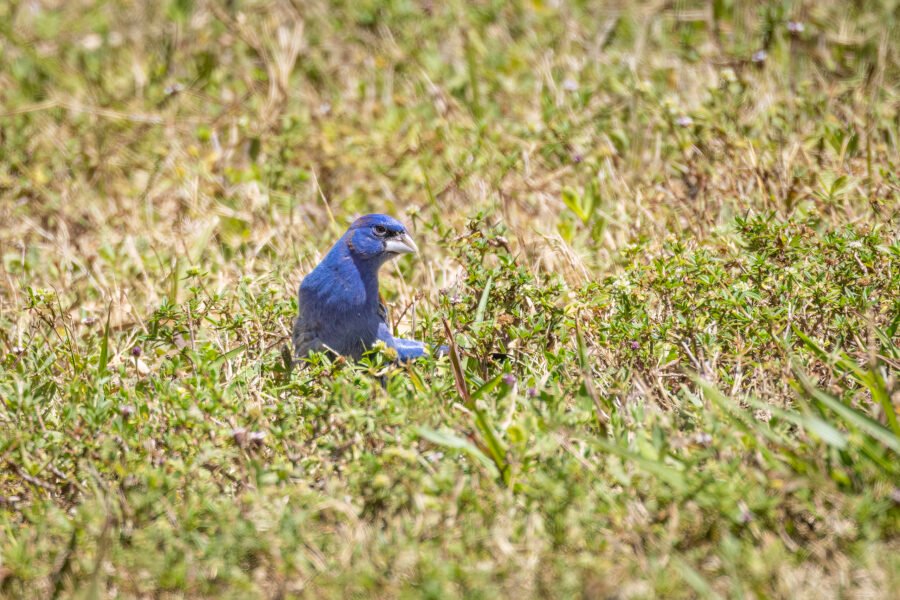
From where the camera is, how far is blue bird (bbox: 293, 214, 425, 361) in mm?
3656

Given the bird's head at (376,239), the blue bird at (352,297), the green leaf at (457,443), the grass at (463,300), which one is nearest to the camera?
the grass at (463,300)

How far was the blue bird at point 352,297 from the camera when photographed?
3.66m

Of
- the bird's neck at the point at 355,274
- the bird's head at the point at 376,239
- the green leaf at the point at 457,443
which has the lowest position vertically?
the green leaf at the point at 457,443

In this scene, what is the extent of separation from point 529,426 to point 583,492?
0.24m

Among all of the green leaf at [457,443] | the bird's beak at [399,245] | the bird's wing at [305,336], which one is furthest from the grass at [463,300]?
the bird's beak at [399,245]

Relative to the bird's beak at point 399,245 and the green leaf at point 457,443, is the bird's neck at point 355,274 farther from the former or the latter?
the green leaf at point 457,443

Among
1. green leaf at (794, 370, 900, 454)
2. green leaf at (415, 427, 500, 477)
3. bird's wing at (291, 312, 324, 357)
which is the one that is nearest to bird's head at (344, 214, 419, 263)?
bird's wing at (291, 312, 324, 357)

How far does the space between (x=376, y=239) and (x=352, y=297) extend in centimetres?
26

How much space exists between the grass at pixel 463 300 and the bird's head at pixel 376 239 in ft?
0.84

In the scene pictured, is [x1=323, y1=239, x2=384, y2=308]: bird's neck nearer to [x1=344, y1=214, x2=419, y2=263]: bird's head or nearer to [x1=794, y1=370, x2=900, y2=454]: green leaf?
[x1=344, y1=214, x2=419, y2=263]: bird's head

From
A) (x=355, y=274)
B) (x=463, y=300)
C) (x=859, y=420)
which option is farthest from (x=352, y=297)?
(x=859, y=420)

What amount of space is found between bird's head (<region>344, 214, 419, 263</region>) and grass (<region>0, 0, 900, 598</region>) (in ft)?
0.84

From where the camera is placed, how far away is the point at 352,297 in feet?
12.1

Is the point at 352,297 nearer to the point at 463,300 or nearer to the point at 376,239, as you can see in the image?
the point at 376,239
